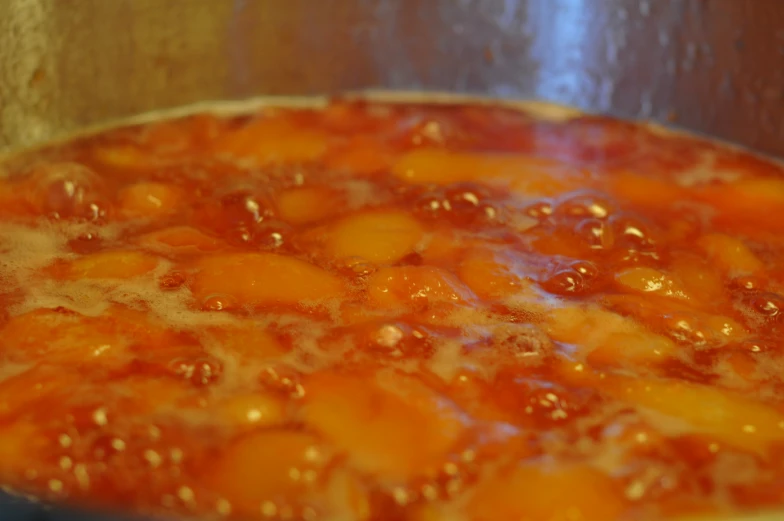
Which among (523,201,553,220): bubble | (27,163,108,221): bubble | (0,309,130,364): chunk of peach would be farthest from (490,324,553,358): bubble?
(27,163,108,221): bubble

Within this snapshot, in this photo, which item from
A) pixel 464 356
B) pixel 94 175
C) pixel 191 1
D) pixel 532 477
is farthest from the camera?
pixel 191 1

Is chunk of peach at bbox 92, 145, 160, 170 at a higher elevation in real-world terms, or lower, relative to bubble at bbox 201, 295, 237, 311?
higher

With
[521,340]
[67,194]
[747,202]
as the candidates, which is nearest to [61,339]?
[67,194]

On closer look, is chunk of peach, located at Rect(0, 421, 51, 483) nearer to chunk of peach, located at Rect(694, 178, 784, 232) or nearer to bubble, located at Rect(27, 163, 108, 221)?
bubble, located at Rect(27, 163, 108, 221)

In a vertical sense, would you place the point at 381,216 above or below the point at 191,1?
below

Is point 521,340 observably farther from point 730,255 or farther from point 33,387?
point 33,387

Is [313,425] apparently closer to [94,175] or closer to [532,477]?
[532,477]

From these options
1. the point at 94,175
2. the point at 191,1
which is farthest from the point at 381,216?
the point at 191,1

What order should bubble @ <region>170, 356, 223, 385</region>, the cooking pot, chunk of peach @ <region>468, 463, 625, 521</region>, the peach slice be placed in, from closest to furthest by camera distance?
chunk of peach @ <region>468, 463, 625, 521</region>, bubble @ <region>170, 356, 223, 385</region>, the peach slice, the cooking pot
